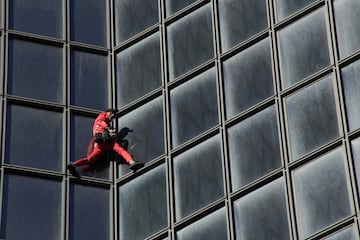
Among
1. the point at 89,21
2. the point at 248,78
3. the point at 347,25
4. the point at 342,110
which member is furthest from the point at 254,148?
the point at 89,21

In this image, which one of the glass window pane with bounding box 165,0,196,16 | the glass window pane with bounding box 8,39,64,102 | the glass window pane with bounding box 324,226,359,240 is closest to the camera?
the glass window pane with bounding box 324,226,359,240

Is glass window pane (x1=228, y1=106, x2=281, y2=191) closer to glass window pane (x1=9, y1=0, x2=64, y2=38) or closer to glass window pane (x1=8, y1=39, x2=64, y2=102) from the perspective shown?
glass window pane (x1=8, y1=39, x2=64, y2=102)

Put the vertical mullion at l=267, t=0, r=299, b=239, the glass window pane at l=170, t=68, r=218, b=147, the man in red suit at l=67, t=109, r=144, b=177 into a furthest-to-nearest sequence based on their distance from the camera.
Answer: the man in red suit at l=67, t=109, r=144, b=177 < the glass window pane at l=170, t=68, r=218, b=147 < the vertical mullion at l=267, t=0, r=299, b=239

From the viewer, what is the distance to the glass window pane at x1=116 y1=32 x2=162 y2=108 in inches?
1871

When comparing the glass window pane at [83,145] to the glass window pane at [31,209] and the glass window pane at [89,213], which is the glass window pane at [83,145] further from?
the glass window pane at [31,209]

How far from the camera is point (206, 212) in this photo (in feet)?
145

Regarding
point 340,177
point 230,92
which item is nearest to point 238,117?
point 230,92

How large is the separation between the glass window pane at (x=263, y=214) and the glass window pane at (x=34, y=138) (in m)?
5.19

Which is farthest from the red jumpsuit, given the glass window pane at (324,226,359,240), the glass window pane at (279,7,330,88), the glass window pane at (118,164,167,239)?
the glass window pane at (324,226,359,240)

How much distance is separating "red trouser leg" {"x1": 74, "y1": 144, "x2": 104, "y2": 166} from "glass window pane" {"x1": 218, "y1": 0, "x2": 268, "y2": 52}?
399 cm

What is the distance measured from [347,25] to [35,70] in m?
8.34

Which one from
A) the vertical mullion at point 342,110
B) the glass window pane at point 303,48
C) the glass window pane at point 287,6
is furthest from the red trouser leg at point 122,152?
the vertical mullion at point 342,110

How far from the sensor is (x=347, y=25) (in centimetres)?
4462

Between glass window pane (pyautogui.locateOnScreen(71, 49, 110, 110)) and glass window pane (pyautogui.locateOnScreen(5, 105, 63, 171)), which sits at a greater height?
glass window pane (pyautogui.locateOnScreen(71, 49, 110, 110))
